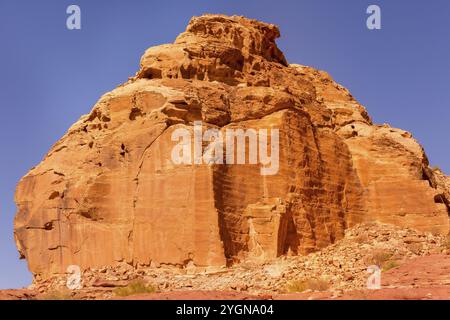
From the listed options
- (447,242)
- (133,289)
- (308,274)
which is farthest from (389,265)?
(133,289)

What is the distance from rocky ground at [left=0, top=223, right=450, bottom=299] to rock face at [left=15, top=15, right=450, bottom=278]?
83 centimetres

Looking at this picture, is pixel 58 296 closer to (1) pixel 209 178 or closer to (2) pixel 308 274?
(1) pixel 209 178

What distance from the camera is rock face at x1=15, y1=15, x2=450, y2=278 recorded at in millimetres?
30438

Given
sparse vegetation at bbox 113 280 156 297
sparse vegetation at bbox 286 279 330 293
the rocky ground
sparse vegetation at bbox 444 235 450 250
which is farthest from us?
sparse vegetation at bbox 444 235 450 250

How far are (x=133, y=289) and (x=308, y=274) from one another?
690 centimetres

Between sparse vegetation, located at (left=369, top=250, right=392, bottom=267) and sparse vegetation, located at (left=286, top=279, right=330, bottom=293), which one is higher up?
sparse vegetation, located at (left=369, top=250, right=392, bottom=267)

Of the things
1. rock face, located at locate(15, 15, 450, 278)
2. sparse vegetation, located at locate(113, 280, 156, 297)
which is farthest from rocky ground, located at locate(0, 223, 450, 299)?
rock face, located at locate(15, 15, 450, 278)

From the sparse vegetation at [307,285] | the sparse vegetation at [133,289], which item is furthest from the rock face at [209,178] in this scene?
the sparse vegetation at [133,289]

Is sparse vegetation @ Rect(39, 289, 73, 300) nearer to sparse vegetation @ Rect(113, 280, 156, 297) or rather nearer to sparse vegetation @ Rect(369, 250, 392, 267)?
sparse vegetation @ Rect(113, 280, 156, 297)

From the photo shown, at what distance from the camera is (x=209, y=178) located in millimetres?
29969

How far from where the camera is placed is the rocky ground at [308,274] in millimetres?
25641

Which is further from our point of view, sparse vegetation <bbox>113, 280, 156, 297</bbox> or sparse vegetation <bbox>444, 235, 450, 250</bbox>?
sparse vegetation <bbox>444, 235, 450, 250</bbox>

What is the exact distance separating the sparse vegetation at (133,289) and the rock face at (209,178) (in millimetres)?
3607
